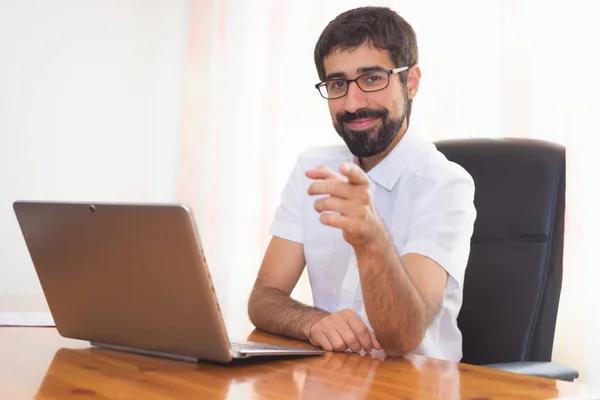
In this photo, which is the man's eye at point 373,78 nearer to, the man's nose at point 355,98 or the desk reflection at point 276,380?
the man's nose at point 355,98

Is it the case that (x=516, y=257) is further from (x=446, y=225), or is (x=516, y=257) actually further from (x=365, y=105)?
(x=365, y=105)

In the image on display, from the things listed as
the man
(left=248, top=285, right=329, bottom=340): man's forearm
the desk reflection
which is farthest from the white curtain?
the desk reflection

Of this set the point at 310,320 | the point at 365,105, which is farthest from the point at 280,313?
the point at 365,105

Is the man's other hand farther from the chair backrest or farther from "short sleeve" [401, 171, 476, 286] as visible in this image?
the chair backrest

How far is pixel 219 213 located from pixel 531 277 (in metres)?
2.16

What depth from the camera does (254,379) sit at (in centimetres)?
94

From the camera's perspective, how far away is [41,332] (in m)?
1.31

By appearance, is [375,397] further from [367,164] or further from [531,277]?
[367,164]

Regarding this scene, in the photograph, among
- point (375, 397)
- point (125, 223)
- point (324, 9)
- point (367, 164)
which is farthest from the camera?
point (324, 9)

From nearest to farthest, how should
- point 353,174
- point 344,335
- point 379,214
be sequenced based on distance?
point 353,174 → point 344,335 → point 379,214

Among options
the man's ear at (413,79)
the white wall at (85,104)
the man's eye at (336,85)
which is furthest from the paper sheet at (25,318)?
the white wall at (85,104)

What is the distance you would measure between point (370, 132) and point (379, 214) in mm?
232

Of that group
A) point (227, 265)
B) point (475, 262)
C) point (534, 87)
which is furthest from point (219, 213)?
point (475, 262)

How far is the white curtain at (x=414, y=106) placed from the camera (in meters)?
2.09
